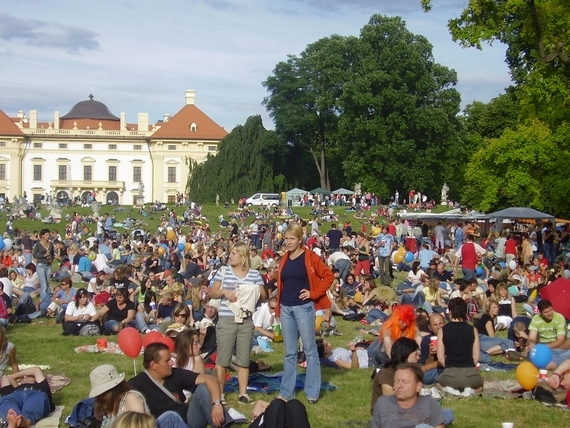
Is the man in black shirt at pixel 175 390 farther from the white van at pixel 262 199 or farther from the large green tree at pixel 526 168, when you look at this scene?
the white van at pixel 262 199

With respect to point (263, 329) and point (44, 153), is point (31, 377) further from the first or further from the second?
point (44, 153)

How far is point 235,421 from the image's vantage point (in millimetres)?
6594

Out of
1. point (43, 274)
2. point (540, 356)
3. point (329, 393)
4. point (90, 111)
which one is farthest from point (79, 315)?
point (90, 111)

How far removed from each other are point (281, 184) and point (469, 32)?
4512cm

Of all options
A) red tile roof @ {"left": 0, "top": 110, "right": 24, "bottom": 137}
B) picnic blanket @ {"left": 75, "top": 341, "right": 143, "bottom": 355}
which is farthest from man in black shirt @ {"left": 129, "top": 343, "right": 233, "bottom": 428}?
red tile roof @ {"left": 0, "top": 110, "right": 24, "bottom": 137}

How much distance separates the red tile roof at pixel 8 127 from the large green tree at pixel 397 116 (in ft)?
125

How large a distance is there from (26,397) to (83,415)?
2.45ft

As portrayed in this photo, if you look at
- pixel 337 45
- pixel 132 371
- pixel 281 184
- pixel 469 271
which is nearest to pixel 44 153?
pixel 281 184

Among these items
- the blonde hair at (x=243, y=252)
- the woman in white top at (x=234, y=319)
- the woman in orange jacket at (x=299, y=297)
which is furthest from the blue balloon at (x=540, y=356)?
the blonde hair at (x=243, y=252)

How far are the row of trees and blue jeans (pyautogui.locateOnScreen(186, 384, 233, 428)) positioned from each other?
1105 centimetres

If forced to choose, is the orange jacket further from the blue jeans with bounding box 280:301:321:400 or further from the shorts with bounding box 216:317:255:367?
the shorts with bounding box 216:317:255:367

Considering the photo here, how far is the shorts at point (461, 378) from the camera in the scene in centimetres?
748

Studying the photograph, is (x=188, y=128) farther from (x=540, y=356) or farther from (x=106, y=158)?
(x=540, y=356)

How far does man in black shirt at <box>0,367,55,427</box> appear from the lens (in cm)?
652
